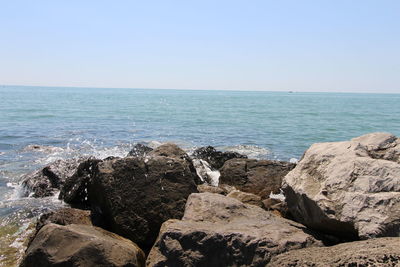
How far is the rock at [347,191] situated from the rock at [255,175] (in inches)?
167

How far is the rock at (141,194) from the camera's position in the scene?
6176 millimetres

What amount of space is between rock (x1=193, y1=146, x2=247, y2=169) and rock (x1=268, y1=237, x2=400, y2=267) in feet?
30.9

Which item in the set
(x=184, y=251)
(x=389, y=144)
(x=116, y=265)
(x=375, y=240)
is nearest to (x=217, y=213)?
(x=184, y=251)

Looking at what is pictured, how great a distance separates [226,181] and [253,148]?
9.14 m

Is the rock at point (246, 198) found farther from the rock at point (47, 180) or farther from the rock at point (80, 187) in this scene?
the rock at point (47, 180)

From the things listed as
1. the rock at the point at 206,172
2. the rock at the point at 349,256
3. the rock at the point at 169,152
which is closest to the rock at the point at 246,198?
the rock at the point at 169,152

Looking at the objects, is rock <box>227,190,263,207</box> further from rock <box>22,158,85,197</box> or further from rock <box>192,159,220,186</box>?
rock <box>22,158,85,197</box>

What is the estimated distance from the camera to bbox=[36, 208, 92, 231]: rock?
644cm

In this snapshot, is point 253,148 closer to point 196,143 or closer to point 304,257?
point 196,143

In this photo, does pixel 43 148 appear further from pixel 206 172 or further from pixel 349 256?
pixel 349 256

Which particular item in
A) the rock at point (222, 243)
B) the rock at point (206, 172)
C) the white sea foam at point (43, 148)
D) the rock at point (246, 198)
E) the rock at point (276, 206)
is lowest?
the white sea foam at point (43, 148)

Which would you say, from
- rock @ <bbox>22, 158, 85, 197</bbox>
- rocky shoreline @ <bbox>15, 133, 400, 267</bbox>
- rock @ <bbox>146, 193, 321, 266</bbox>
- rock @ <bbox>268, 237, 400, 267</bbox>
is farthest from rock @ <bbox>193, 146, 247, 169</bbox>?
rock @ <bbox>268, 237, 400, 267</bbox>

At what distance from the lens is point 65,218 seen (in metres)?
6.59

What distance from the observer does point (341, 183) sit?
201 inches
